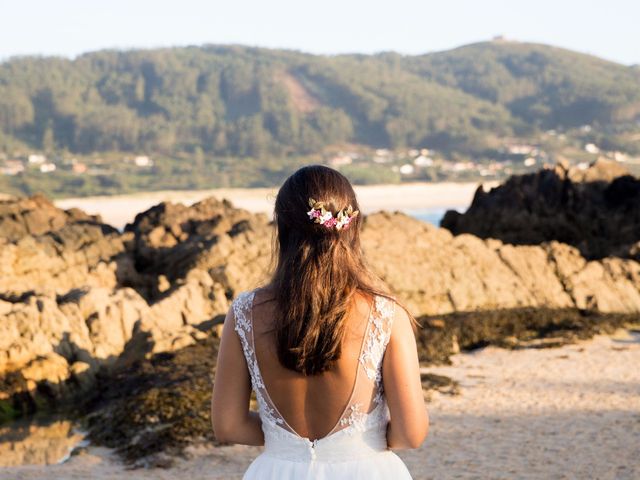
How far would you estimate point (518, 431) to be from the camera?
8086 millimetres

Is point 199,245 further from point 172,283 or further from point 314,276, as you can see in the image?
point 314,276

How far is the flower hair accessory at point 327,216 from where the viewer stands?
2650mm

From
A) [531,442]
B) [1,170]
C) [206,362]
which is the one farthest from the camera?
[1,170]

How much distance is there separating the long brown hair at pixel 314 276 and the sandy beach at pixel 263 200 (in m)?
43.4

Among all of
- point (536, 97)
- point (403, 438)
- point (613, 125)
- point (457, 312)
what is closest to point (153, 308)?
point (457, 312)

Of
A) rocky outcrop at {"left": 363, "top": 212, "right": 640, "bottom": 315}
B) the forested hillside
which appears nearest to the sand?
rocky outcrop at {"left": 363, "top": 212, "right": 640, "bottom": 315}

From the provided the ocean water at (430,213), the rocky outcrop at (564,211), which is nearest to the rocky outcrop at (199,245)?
the rocky outcrop at (564,211)

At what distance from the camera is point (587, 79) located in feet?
483

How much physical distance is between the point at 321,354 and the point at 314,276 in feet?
0.70

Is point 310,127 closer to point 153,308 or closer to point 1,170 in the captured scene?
point 1,170

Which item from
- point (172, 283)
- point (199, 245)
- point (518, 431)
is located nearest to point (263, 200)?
point (199, 245)

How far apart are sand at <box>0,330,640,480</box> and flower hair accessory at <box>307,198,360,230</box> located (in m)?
4.57

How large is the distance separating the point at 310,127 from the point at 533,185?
100 m

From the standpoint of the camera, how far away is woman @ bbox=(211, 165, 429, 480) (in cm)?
271
